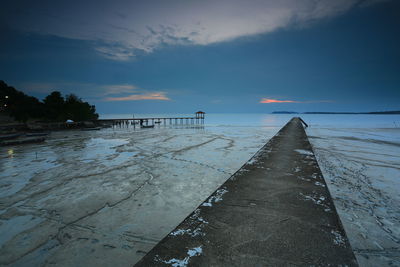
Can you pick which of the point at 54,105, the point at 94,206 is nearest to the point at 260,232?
the point at 94,206

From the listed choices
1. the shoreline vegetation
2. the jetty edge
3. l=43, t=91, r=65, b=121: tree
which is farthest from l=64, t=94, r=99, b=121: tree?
the jetty edge

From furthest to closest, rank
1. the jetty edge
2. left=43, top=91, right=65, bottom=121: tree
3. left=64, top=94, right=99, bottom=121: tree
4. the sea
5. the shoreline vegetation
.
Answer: left=64, top=94, right=99, bottom=121: tree
left=43, top=91, right=65, bottom=121: tree
the shoreline vegetation
the sea
the jetty edge

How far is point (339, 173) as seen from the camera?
7078mm

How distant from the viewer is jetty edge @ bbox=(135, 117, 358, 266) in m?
1.52

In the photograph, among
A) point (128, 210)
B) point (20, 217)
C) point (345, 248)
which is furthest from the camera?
point (128, 210)

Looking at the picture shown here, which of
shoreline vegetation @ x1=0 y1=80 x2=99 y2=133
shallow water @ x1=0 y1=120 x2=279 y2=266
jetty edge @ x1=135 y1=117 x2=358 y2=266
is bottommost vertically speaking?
shallow water @ x1=0 y1=120 x2=279 y2=266

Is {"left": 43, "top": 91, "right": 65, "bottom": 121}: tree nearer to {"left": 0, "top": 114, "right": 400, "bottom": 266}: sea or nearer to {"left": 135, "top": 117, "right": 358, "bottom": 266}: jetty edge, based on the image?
{"left": 0, "top": 114, "right": 400, "bottom": 266}: sea

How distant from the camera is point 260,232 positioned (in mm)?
1896

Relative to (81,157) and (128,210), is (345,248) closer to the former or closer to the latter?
(128,210)

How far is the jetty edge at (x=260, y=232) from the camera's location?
152 cm

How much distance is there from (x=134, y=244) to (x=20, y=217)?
2.98m

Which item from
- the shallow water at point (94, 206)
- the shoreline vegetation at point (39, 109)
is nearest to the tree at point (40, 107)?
the shoreline vegetation at point (39, 109)

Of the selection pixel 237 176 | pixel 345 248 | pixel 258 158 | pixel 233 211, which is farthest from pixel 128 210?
pixel 345 248

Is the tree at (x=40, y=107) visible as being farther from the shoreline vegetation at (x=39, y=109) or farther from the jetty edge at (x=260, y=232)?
the jetty edge at (x=260, y=232)
